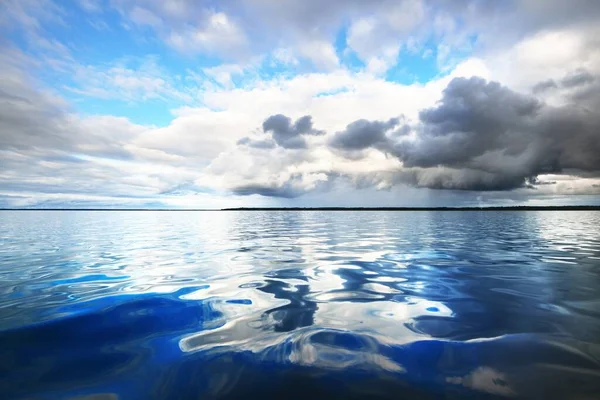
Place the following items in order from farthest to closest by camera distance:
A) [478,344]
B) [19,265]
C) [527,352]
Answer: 1. [19,265]
2. [478,344]
3. [527,352]

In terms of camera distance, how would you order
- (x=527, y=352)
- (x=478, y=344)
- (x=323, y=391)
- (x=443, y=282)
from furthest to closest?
1. (x=443, y=282)
2. (x=478, y=344)
3. (x=527, y=352)
4. (x=323, y=391)

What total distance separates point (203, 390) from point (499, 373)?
13.1ft

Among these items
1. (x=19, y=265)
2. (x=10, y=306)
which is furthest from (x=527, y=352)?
(x=19, y=265)

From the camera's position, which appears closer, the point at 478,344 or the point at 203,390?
the point at 203,390

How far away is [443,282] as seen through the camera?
984 cm

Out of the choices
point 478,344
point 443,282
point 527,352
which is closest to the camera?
point 527,352

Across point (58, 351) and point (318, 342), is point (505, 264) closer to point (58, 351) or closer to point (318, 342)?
point (318, 342)

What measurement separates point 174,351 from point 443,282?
27.0 feet

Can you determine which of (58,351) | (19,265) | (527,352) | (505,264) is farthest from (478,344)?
(19,265)

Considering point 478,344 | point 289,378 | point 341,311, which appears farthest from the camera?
point 341,311

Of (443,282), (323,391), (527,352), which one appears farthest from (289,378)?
(443,282)

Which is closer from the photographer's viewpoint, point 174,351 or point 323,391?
point 323,391

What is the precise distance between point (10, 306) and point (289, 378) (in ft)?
24.6

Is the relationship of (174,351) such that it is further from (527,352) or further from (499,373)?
(527,352)
